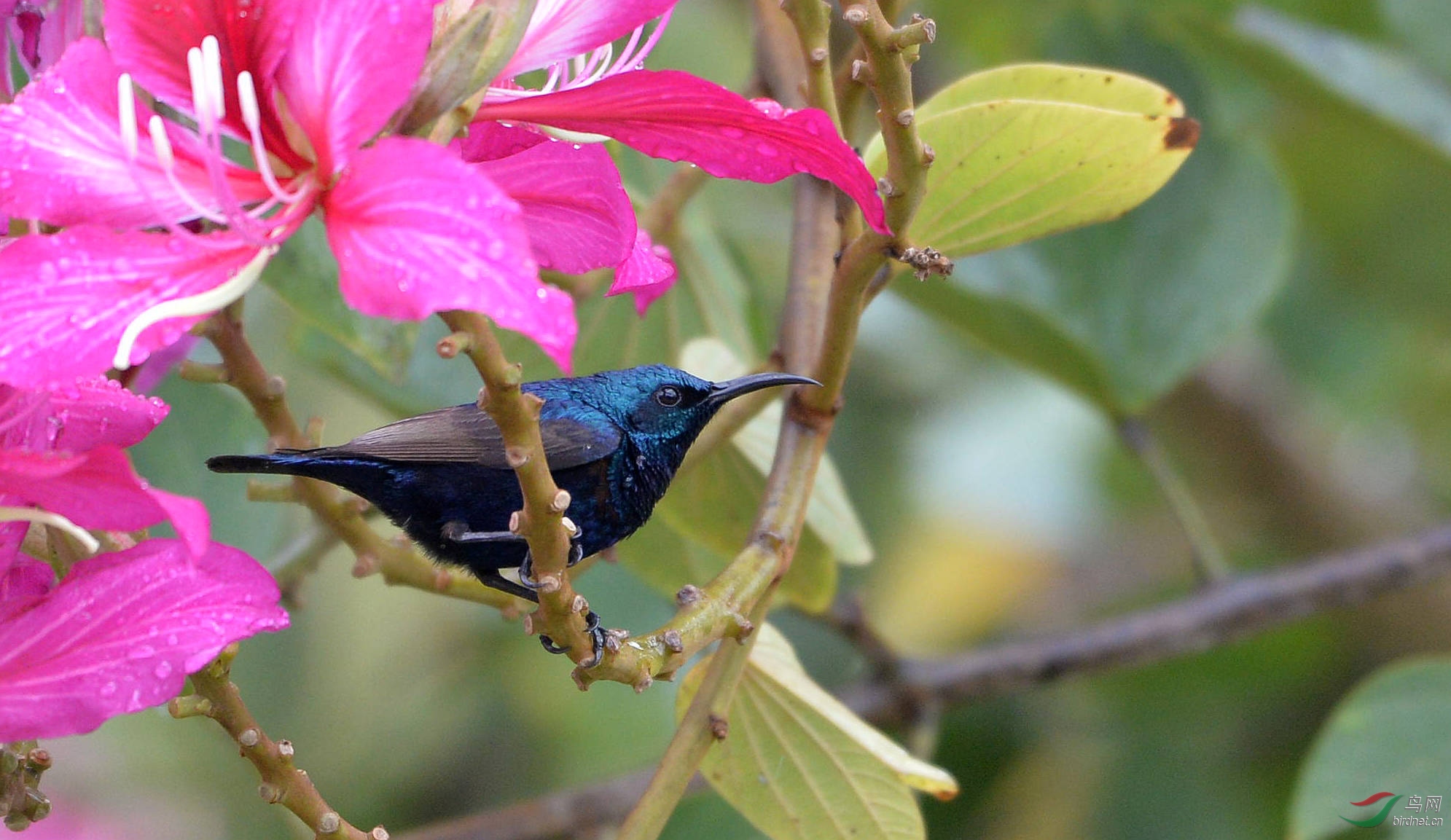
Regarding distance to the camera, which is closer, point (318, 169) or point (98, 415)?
point (318, 169)

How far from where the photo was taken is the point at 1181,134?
2.59ft

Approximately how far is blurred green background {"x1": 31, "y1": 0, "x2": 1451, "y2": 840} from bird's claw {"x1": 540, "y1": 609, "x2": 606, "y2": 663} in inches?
21.3

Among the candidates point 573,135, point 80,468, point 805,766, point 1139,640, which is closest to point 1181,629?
point 1139,640

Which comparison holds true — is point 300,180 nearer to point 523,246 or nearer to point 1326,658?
point 523,246

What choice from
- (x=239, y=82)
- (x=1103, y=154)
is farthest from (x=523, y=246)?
(x=1103, y=154)

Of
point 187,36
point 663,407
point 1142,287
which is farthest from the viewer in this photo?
point 1142,287

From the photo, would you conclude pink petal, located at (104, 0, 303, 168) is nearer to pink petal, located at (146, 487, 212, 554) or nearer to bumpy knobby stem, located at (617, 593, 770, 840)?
pink petal, located at (146, 487, 212, 554)

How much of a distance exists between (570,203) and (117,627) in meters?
0.29

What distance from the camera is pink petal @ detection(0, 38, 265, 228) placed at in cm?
56

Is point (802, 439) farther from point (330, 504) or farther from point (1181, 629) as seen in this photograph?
point (1181, 629)

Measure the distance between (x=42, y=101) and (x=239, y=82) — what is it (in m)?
0.10

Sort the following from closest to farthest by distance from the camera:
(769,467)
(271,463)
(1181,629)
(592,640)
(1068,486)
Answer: (592,640) → (271,463) → (769,467) → (1181,629) → (1068,486)

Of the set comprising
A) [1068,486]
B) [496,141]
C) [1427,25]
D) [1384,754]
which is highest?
[1427,25]

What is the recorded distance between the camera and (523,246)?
46 centimetres
